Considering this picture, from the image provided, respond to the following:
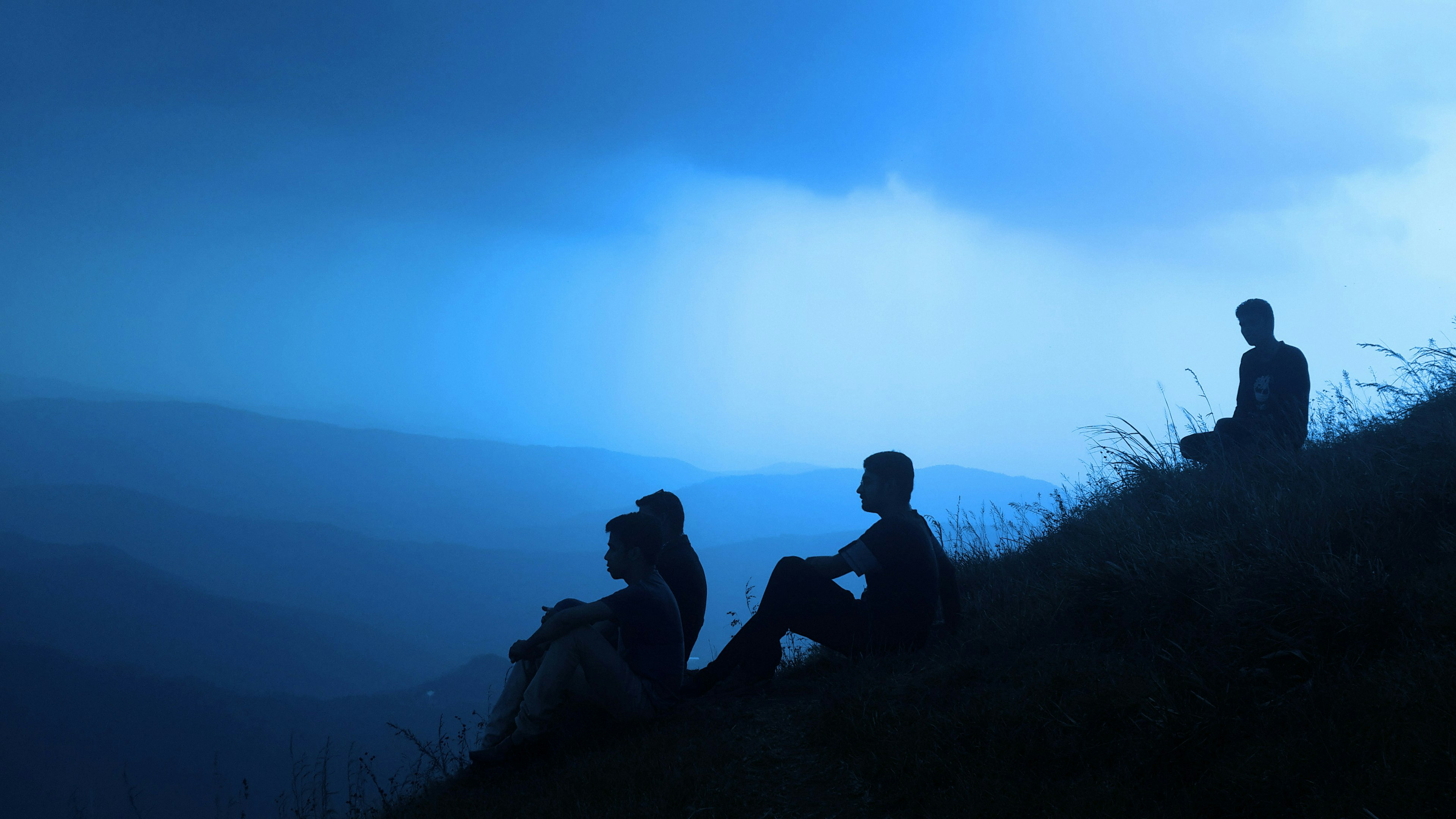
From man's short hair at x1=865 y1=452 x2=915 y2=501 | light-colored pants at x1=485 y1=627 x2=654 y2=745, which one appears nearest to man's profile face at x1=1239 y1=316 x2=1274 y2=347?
man's short hair at x1=865 y1=452 x2=915 y2=501

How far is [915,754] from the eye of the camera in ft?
10.3

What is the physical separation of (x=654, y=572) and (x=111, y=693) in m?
161

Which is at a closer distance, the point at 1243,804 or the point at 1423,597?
the point at 1243,804

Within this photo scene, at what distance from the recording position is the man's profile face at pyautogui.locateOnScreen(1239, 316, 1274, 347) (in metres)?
6.49

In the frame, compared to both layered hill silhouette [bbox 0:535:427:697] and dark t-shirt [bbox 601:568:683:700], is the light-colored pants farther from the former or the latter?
layered hill silhouette [bbox 0:535:427:697]

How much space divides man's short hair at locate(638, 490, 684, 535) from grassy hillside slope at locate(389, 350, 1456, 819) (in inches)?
64.1

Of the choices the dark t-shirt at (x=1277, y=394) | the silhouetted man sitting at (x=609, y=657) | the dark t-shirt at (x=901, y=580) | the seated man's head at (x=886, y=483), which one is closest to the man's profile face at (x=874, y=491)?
the seated man's head at (x=886, y=483)

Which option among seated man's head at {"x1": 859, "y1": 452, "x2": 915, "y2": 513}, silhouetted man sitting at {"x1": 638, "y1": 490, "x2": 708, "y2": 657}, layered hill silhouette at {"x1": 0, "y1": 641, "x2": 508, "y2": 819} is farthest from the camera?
layered hill silhouette at {"x1": 0, "y1": 641, "x2": 508, "y2": 819}

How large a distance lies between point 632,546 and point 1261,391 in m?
5.96

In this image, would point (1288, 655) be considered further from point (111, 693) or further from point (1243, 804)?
point (111, 693)

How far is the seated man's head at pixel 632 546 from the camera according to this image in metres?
4.81

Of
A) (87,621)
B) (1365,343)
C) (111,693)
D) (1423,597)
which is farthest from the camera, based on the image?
(87,621)

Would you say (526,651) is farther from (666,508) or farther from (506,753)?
(666,508)

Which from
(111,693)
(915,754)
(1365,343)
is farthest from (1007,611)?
(111,693)
